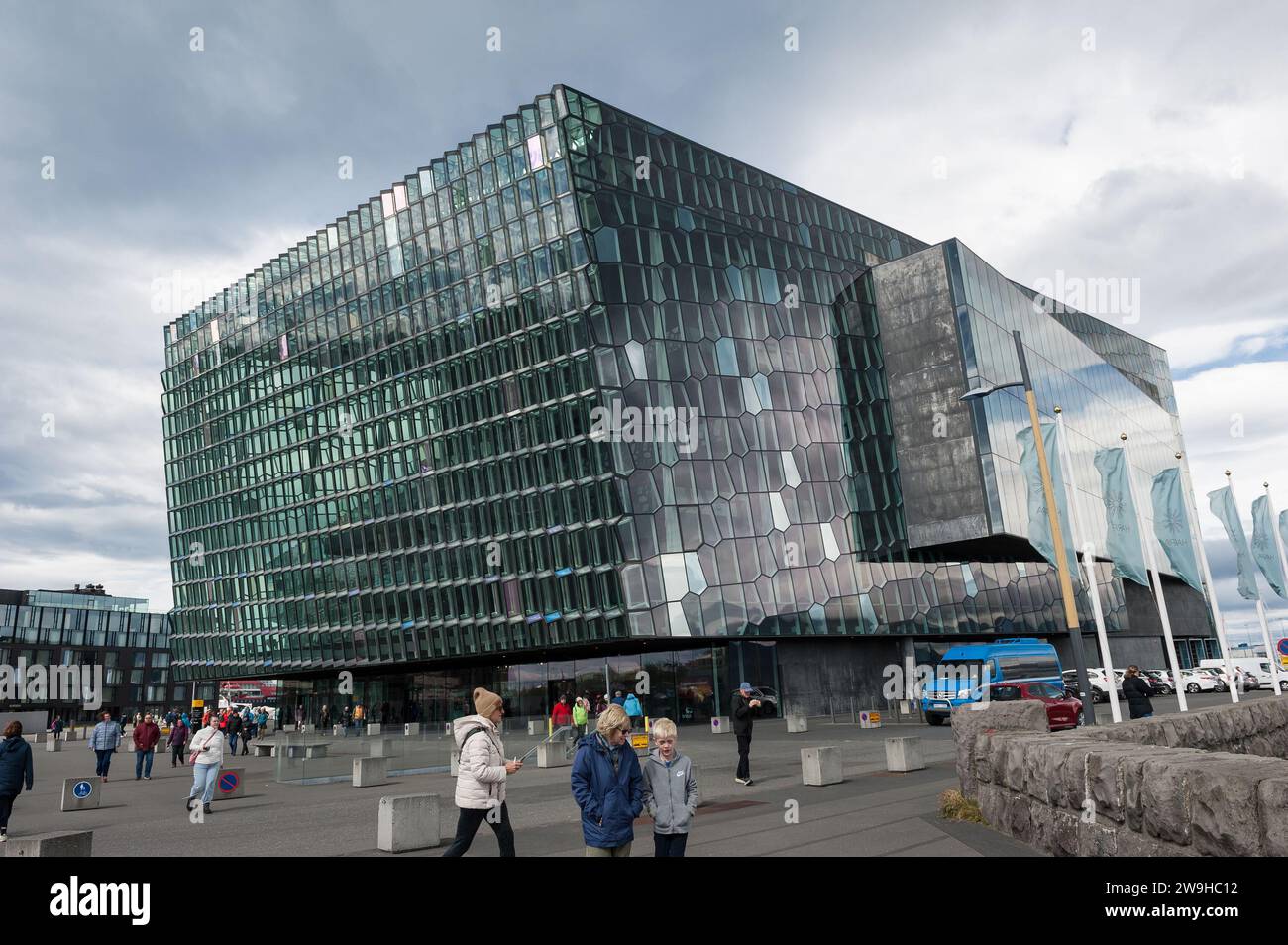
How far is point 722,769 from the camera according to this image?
23.1 m

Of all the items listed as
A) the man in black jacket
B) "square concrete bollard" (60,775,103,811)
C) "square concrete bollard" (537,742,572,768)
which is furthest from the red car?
"square concrete bollard" (60,775,103,811)

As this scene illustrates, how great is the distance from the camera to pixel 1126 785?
7418mm

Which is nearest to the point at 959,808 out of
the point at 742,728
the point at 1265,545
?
the point at 742,728

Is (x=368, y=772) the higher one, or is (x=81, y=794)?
(x=81, y=794)

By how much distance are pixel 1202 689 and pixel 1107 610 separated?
11.6 metres

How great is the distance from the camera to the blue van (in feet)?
110

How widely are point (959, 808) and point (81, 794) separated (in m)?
18.2

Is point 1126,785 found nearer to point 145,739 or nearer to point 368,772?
point 368,772

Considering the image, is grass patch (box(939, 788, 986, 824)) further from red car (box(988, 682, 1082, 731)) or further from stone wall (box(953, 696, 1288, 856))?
red car (box(988, 682, 1082, 731))

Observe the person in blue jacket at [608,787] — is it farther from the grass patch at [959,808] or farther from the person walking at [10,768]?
the person walking at [10,768]

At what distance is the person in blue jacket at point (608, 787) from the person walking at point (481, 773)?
1208 mm

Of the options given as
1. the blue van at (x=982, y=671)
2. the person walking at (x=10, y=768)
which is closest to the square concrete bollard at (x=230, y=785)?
the person walking at (x=10, y=768)
